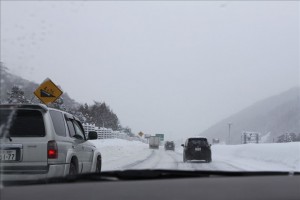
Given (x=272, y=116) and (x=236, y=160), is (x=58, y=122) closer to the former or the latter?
(x=272, y=116)

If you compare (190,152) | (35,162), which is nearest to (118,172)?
(35,162)

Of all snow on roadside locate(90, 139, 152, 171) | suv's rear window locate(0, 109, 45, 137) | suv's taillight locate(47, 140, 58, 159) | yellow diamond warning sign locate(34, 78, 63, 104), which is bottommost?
snow on roadside locate(90, 139, 152, 171)

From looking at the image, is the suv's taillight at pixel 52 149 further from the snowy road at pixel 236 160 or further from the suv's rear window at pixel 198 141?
the suv's rear window at pixel 198 141

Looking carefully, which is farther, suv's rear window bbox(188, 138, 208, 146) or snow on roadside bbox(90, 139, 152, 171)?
suv's rear window bbox(188, 138, 208, 146)

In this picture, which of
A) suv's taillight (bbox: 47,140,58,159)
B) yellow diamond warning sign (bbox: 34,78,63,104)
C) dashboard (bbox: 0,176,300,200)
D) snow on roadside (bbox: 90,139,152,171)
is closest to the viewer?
dashboard (bbox: 0,176,300,200)

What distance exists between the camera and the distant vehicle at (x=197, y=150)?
71.7 feet

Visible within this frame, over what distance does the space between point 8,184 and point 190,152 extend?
64.8 feet

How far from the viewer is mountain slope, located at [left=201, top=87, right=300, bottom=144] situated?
5945 millimetres

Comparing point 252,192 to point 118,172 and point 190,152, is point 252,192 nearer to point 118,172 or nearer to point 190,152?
point 118,172

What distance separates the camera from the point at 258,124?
6.28 m

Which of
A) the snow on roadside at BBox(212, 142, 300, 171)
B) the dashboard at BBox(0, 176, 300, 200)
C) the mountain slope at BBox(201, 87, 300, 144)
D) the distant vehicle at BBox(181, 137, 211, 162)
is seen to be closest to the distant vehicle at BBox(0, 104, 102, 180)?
the dashboard at BBox(0, 176, 300, 200)

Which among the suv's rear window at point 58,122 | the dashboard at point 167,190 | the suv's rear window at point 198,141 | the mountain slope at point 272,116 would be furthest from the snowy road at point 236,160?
the dashboard at point 167,190

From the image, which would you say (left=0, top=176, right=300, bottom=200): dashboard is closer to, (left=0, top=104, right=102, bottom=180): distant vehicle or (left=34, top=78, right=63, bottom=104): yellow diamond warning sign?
(left=0, top=104, right=102, bottom=180): distant vehicle

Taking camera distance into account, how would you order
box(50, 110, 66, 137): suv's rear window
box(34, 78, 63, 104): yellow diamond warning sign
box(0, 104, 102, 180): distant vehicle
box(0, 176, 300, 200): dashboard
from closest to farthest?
1. box(0, 176, 300, 200): dashboard
2. box(34, 78, 63, 104): yellow diamond warning sign
3. box(0, 104, 102, 180): distant vehicle
4. box(50, 110, 66, 137): suv's rear window
